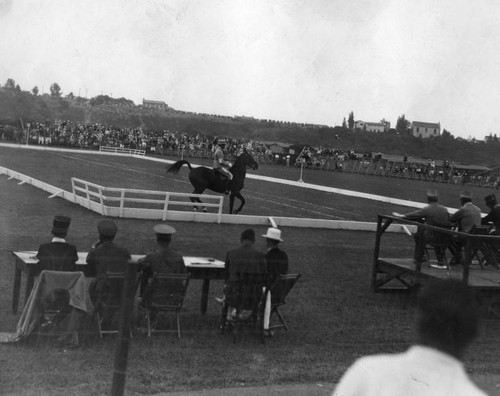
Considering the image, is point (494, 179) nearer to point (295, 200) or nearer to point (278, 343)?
point (295, 200)

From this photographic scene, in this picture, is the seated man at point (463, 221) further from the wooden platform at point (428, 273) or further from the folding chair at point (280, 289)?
the folding chair at point (280, 289)

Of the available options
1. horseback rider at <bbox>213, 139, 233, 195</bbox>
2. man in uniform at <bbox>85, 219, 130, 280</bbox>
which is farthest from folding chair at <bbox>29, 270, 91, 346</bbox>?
horseback rider at <bbox>213, 139, 233, 195</bbox>

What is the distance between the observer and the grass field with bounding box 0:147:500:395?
628 centimetres

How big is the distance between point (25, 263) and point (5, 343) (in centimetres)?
115

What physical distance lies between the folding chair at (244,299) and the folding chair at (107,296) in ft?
4.09

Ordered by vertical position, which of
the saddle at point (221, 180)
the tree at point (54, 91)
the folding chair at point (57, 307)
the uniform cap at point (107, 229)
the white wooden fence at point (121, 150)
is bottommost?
the white wooden fence at point (121, 150)

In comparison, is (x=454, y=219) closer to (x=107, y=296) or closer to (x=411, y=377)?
(x=107, y=296)

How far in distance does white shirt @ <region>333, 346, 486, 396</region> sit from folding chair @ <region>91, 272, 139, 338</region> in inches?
203

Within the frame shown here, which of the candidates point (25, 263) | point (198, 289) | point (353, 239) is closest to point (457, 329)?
point (25, 263)

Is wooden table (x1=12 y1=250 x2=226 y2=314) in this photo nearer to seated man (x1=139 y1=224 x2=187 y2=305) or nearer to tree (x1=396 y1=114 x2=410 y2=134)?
seated man (x1=139 y1=224 x2=187 y2=305)

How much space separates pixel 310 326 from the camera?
28.7 ft

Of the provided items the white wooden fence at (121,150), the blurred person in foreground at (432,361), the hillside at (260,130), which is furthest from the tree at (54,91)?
the blurred person in foreground at (432,361)

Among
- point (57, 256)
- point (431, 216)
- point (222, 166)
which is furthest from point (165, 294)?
point (222, 166)

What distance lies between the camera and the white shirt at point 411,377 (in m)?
2.39
